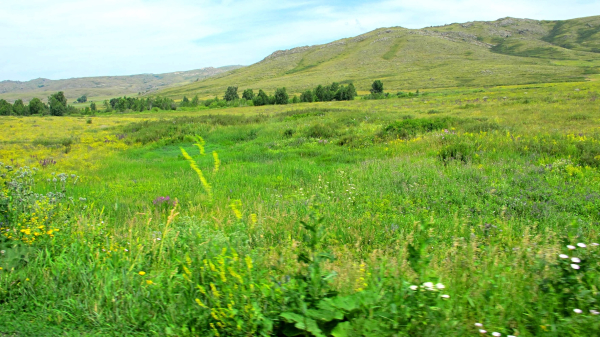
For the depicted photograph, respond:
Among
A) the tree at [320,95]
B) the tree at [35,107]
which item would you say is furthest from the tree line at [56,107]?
the tree at [320,95]

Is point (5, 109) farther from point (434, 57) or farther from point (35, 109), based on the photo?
point (434, 57)

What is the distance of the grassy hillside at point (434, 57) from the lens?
92312mm

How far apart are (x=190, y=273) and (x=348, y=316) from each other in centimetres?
135

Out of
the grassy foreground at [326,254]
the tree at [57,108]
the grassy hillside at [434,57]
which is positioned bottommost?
the grassy foreground at [326,254]

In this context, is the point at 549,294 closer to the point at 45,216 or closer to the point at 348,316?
the point at 348,316

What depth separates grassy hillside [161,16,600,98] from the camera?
303 ft

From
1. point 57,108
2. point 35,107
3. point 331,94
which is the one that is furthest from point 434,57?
point 35,107

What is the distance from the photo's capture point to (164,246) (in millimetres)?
3670

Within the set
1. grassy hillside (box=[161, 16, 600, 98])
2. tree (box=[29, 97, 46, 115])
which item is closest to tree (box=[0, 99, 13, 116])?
tree (box=[29, 97, 46, 115])

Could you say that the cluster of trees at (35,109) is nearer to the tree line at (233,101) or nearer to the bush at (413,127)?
the tree line at (233,101)

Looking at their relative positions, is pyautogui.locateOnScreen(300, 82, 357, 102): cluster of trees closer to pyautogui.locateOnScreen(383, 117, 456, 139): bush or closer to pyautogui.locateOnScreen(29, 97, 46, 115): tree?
pyautogui.locateOnScreen(383, 117, 456, 139): bush

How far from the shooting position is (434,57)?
125812mm

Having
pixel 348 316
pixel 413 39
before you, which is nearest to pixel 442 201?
pixel 348 316

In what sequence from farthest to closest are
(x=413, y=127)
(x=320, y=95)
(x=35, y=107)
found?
(x=35, y=107) < (x=320, y=95) < (x=413, y=127)
